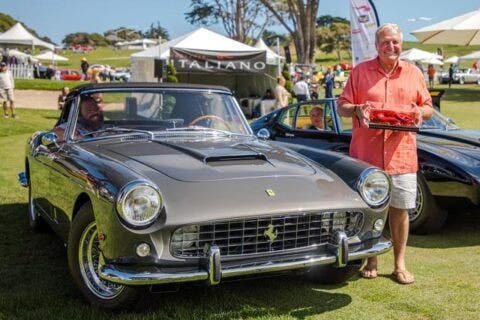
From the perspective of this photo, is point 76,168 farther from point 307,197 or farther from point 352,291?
point 352,291

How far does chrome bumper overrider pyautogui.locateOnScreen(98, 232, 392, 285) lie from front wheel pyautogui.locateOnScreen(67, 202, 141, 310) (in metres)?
0.33

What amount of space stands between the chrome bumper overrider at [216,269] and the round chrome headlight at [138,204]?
260mm

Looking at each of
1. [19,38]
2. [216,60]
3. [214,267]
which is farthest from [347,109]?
[19,38]

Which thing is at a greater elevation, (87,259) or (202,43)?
(202,43)

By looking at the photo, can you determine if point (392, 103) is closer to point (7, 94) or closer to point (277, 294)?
point (277, 294)

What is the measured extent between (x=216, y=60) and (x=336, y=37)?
258ft

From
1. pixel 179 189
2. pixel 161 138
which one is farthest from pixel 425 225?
pixel 179 189

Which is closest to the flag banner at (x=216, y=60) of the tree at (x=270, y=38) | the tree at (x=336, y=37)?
the tree at (x=270, y=38)

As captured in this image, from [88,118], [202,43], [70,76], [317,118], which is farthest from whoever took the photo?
[70,76]

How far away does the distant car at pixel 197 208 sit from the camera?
3.17 m

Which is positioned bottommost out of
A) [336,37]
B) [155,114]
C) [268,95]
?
[268,95]

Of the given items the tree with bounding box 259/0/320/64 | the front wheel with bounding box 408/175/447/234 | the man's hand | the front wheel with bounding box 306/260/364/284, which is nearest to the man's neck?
the man's hand

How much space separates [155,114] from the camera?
4.82 meters

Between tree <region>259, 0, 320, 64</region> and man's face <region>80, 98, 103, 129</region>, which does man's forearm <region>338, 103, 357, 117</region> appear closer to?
man's face <region>80, 98, 103, 129</region>
